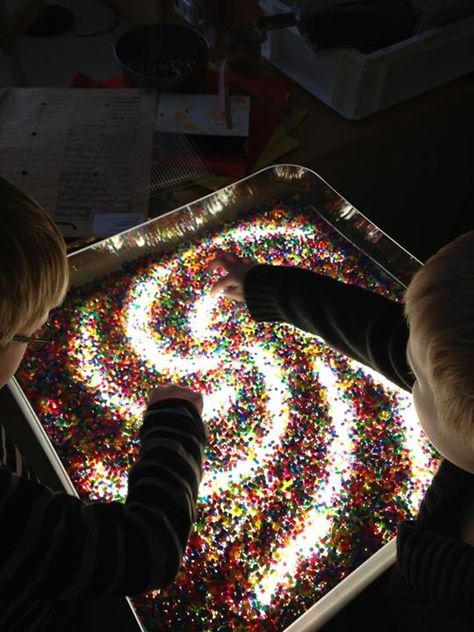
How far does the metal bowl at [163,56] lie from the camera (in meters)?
1.32

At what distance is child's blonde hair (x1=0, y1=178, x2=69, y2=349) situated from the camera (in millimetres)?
608

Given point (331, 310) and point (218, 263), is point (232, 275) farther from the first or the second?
point (331, 310)

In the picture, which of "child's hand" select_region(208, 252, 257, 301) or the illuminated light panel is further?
"child's hand" select_region(208, 252, 257, 301)

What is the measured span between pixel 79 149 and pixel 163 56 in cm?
36

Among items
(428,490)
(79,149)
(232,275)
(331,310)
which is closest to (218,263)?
(232,275)

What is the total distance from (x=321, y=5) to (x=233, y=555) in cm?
118

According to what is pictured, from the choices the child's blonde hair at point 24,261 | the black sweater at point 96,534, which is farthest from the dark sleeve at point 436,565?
the child's blonde hair at point 24,261

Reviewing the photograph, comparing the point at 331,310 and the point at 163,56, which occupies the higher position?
the point at 163,56

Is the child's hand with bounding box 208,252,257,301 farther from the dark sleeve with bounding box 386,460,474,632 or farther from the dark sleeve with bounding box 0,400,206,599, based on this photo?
→ the dark sleeve with bounding box 386,460,474,632

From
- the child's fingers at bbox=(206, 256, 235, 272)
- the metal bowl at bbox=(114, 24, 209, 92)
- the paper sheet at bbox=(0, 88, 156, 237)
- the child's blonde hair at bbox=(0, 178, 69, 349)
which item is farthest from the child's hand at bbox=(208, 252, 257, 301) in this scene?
the metal bowl at bbox=(114, 24, 209, 92)

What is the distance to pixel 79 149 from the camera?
1228 mm

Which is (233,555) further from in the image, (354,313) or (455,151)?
(455,151)

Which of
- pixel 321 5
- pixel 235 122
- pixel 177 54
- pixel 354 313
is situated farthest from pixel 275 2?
pixel 354 313

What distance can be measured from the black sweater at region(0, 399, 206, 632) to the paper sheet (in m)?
0.51
